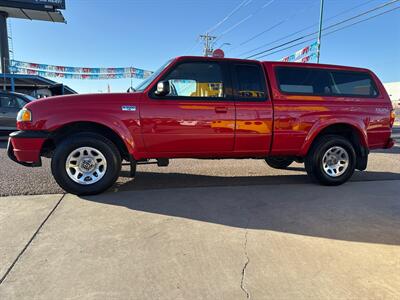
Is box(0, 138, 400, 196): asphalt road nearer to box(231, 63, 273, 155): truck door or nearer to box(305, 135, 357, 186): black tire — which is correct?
box(305, 135, 357, 186): black tire

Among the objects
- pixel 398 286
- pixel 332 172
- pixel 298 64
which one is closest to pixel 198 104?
pixel 298 64

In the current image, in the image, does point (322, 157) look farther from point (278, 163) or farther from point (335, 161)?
point (278, 163)

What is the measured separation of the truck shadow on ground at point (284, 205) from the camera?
10.8ft

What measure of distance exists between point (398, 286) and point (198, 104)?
3139mm

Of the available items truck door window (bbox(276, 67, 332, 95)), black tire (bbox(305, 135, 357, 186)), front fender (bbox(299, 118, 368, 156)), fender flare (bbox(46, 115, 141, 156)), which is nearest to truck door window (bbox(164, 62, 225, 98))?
fender flare (bbox(46, 115, 141, 156))

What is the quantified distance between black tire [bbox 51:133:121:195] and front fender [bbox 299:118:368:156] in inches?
118

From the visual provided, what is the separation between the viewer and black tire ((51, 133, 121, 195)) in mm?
4102

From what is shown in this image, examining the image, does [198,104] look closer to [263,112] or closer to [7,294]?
[263,112]

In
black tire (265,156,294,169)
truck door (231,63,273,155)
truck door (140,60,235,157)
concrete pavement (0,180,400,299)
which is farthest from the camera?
black tire (265,156,294,169)

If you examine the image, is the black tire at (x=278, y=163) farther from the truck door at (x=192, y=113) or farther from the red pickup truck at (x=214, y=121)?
the truck door at (x=192, y=113)

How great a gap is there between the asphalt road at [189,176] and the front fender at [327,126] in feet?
2.38

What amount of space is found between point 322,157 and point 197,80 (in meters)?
2.44

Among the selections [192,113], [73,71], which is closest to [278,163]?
[192,113]

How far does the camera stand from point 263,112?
466 cm
